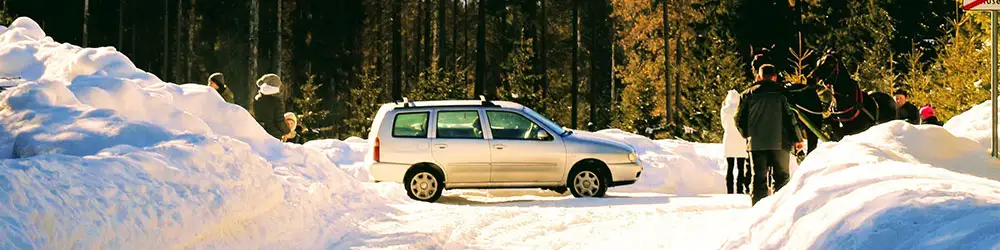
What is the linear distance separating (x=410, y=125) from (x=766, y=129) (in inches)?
248

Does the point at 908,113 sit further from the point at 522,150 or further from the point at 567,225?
the point at 567,225

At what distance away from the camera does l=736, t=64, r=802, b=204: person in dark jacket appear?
12.9 meters

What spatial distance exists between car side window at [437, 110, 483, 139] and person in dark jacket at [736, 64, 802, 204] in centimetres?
548

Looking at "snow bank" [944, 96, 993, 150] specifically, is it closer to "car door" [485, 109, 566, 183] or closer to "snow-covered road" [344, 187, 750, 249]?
"snow-covered road" [344, 187, 750, 249]

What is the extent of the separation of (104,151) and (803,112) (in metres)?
8.41

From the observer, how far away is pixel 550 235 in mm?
11750

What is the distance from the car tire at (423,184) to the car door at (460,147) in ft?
0.63

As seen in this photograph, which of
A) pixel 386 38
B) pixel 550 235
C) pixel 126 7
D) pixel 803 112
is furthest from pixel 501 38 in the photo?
pixel 550 235

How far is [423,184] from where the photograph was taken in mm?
17516

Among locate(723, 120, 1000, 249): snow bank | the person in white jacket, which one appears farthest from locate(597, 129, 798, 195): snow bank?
locate(723, 120, 1000, 249): snow bank

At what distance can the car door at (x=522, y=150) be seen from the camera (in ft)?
58.1

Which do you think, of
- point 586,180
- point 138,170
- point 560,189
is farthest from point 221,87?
point 138,170

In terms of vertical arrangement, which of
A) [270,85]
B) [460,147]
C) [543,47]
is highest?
[543,47]

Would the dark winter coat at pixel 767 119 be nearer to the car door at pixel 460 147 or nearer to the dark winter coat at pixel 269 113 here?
the car door at pixel 460 147
